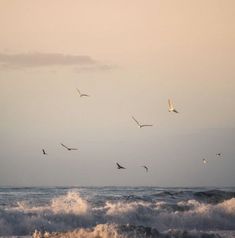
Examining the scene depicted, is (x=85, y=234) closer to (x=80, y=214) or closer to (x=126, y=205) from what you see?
(x=80, y=214)

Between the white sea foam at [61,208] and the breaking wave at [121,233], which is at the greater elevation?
the white sea foam at [61,208]

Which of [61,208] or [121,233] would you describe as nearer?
[121,233]

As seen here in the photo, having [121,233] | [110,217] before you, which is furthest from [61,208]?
[121,233]

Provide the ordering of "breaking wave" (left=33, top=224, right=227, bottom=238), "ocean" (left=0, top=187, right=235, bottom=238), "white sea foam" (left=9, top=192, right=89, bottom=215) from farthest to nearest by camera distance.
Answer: "white sea foam" (left=9, top=192, right=89, bottom=215) < "ocean" (left=0, top=187, right=235, bottom=238) < "breaking wave" (left=33, top=224, right=227, bottom=238)

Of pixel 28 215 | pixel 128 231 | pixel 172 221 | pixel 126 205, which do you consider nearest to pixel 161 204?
pixel 126 205

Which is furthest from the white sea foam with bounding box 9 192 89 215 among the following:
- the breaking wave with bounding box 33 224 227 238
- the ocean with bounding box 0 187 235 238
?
the breaking wave with bounding box 33 224 227 238

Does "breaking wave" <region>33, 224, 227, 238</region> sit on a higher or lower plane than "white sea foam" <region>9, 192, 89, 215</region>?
lower

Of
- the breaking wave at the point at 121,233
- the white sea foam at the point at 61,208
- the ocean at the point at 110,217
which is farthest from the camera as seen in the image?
the white sea foam at the point at 61,208

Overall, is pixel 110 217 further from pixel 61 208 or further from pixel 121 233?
pixel 121 233

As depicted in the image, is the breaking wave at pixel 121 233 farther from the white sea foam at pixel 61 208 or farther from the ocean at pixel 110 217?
the white sea foam at pixel 61 208

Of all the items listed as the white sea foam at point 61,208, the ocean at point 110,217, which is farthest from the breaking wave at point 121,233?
the white sea foam at point 61,208

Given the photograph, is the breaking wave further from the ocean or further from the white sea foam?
the white sea foam

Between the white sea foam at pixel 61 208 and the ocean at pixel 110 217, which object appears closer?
the ocean at pixel 110 217

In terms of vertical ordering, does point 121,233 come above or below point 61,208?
below
